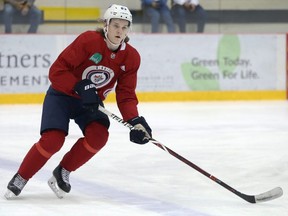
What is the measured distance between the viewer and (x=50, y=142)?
12.7 ft

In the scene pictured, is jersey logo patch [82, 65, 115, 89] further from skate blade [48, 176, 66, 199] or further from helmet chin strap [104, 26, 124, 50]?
skate blade [48, 176, 66, 199]

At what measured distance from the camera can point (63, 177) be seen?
4051 mm

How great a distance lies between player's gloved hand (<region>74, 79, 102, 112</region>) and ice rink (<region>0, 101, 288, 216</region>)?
43cm

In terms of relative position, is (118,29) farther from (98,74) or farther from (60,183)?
(60,183)

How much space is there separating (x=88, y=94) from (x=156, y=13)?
6.45m

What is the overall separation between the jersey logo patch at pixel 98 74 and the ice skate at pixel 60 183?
43 centimetres

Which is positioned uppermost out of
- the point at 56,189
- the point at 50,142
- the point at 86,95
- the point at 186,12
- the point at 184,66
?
the point at 86,95

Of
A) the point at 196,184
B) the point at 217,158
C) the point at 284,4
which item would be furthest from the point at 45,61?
the point at 196,184

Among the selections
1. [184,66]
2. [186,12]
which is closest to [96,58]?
[184,66]

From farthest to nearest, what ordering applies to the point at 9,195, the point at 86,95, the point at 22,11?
1. the point at 22,11
2. the point at 9,195
3. the point at 86,95

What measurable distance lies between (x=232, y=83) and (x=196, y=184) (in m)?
5.83

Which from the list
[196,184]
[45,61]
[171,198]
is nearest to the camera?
[171,198]

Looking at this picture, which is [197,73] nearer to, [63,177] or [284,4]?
[284,4]

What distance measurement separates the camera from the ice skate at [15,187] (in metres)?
3.92
